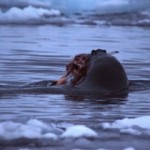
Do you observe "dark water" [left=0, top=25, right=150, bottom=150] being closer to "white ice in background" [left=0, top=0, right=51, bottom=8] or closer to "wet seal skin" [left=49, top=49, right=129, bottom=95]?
"wet seal skin" [left=49, top=49, right=129, bottom=95]

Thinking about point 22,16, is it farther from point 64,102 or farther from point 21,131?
point 21,131

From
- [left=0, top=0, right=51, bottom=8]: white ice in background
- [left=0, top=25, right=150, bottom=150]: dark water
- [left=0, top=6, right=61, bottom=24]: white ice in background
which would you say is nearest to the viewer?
[left=0, top=25, right=150, bottom=150]: dark water

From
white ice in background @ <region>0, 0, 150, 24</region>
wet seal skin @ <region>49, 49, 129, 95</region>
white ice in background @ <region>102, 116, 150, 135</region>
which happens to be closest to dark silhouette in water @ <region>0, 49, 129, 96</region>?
wet seal skin @ <region>49, 49, 129, 95</region>

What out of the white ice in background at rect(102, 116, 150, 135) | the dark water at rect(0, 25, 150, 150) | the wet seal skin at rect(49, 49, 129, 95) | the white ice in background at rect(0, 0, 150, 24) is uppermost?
the white ice in background at rect(0, 0, 150, 24)

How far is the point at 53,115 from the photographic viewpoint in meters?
6.39

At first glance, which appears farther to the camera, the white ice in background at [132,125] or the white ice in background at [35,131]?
the white ice in background at [132,125]

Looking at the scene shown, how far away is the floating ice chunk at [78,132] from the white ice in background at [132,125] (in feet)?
1.01

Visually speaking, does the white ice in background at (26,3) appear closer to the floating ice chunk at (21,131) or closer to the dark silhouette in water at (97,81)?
the dark silhouette in water at (97,81)

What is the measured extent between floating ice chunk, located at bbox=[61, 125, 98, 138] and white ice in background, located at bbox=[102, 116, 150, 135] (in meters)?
0.31

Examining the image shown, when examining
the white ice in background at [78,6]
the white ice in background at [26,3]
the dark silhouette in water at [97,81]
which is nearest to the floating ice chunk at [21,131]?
the dark silhouette in water at [97,81]

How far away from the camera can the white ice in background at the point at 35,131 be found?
503cm

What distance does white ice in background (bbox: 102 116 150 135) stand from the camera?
543cm

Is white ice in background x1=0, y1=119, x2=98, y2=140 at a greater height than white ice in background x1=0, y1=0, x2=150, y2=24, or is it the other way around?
white ice in background x1=0, y1=0, x2=150, y2=24

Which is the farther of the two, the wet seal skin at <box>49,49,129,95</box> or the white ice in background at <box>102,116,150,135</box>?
the wet seal skin at <box>49,49,129,95</box>
